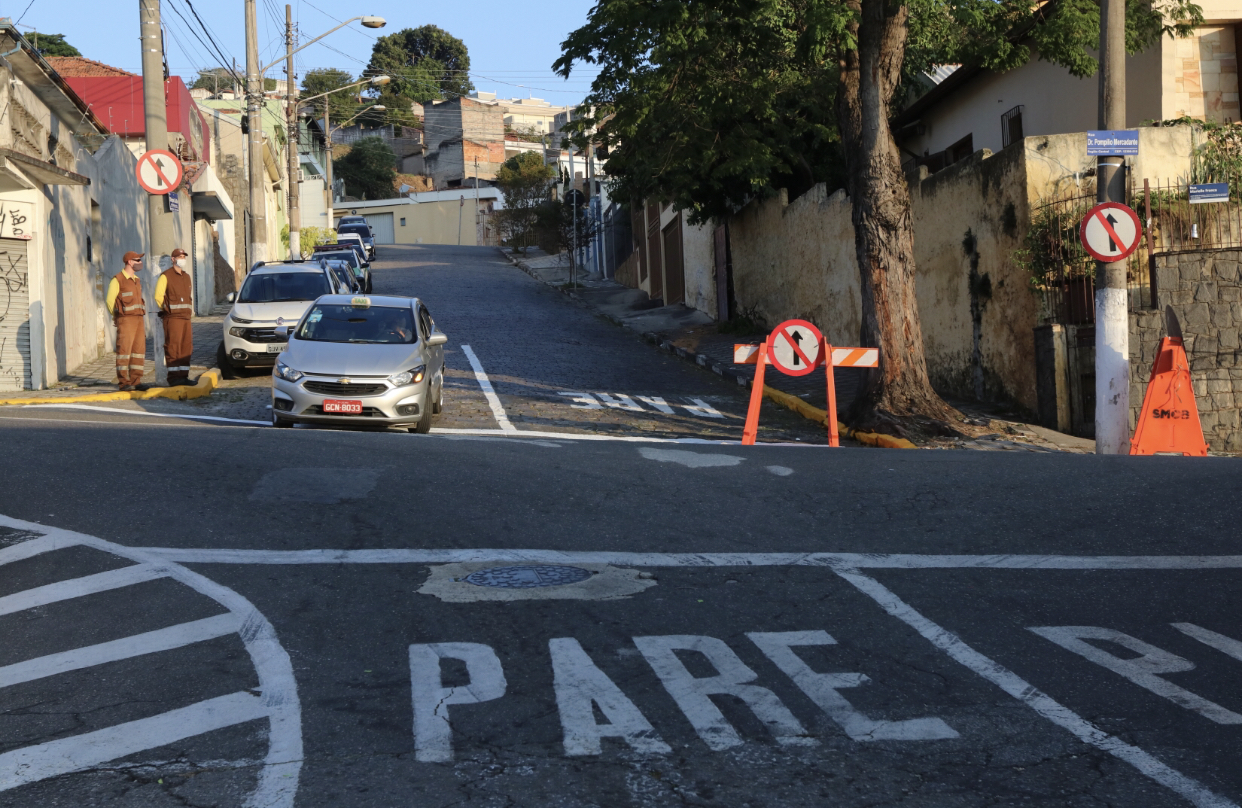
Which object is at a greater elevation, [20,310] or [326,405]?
[20,310]

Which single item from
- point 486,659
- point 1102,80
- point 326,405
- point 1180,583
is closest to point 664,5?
point 1102,80

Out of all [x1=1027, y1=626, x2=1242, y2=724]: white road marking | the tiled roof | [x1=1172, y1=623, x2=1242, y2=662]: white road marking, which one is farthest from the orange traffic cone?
the tiled roof

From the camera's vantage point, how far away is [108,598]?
20.6 ft

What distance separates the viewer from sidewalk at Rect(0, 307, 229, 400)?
16.4 m

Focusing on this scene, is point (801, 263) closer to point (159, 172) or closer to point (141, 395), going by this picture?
point (159, 172)

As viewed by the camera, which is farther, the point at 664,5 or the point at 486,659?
the point at 664,5

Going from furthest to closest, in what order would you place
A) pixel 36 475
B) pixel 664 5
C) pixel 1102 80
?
pixel 664 5 → pixel 1102 80 → pixel 36 475

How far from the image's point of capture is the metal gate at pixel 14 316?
54.1ft

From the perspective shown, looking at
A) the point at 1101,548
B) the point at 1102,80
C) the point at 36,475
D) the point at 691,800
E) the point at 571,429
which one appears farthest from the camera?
the point at 571,429

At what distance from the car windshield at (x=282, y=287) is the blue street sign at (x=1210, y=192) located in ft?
42.7

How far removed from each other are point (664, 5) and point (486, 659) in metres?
10.1

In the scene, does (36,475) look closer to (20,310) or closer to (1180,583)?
(1180,583)

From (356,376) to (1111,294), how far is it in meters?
7.93

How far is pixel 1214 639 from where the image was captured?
5.71 meters
